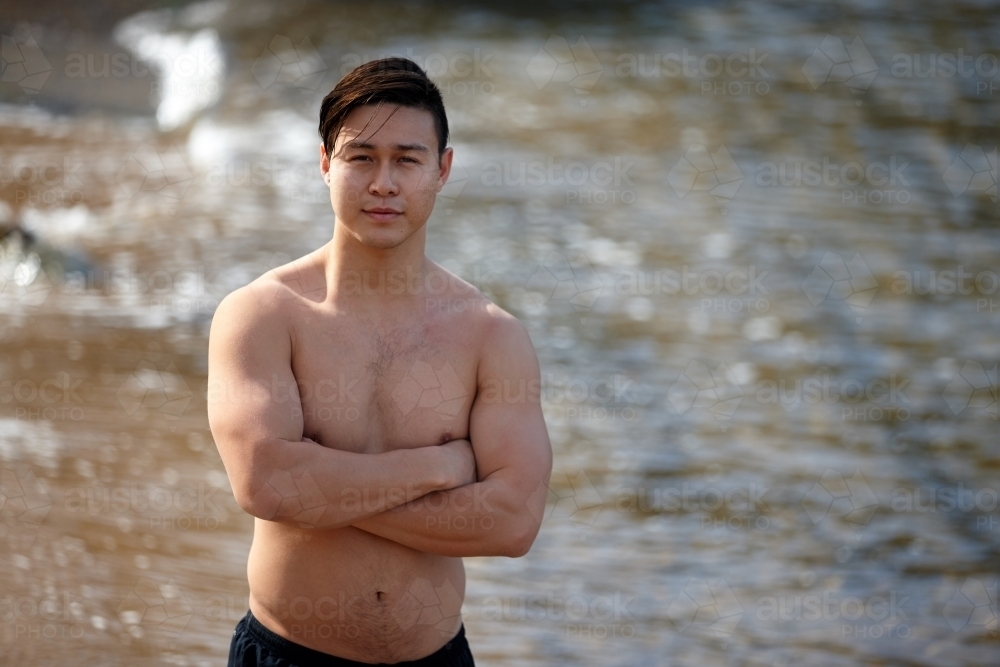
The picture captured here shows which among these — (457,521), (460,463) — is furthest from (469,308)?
(457,521)

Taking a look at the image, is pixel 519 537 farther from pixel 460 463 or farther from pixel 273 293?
pixel 273 293

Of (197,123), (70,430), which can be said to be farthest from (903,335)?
(197,123)

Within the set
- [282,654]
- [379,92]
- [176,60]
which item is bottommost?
[282,654]

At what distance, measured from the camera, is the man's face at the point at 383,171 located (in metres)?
2.12

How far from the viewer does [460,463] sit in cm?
224

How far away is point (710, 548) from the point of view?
5086 millimetres

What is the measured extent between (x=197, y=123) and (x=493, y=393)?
9.49 meters

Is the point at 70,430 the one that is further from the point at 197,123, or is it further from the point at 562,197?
the point at 197,123

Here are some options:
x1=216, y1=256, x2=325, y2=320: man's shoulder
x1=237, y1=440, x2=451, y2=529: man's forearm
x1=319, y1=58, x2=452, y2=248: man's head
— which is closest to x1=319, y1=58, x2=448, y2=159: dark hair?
x1=319, y1=58, x2=452, y2=248: man's head

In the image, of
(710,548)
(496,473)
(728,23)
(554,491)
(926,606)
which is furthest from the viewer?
(728,23)

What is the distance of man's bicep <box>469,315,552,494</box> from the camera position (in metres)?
2.26

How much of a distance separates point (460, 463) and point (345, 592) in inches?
12.8

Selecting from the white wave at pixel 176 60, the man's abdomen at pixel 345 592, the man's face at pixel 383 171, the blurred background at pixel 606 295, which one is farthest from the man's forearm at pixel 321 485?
the white wave at pixel 176 60

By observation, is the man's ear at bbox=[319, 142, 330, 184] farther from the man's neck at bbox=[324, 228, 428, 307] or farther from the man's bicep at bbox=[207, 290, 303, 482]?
→ the man's bicep at bbox=[207, 290, 303, 482]
